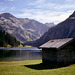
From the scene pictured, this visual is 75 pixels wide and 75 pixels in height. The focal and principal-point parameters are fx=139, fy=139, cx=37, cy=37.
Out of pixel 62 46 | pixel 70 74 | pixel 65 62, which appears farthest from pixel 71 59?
pixel 70 74

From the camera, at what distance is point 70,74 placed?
2205 centimetres

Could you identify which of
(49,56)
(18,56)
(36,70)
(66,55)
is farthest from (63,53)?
(18,56)

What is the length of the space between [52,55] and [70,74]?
38.6 feet

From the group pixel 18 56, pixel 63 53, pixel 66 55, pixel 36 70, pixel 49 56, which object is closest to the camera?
pixel 36 70

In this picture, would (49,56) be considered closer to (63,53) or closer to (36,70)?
(63,53)

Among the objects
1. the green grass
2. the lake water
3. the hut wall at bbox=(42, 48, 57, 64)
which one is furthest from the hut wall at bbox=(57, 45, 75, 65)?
the lake water

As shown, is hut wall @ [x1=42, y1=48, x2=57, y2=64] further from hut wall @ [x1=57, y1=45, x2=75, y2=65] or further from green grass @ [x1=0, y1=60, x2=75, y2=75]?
green grass @ [x1=0, y1=60, x2=75, y2=75]

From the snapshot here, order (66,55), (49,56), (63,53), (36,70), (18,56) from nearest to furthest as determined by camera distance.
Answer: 1. (36,70)
2. (63,53)
3. (66,55)
4. (49,56)
5. (18,56)

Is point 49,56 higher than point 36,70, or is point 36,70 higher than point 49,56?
point 49,56

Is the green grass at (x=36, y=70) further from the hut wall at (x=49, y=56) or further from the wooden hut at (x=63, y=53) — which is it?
the hut wall at (x=49, y=56)

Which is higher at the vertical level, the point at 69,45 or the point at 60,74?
the point at 69,45

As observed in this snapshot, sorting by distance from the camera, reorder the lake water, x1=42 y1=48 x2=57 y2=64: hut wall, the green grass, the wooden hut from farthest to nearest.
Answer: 1. the lake water
2. x1=42 y1=48 x2=57 y2=64: hut wall
3. the wooden hut
4. the green grass

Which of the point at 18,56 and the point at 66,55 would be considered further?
the point at 18,56

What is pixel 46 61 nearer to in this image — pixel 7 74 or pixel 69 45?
pixel 69 45
